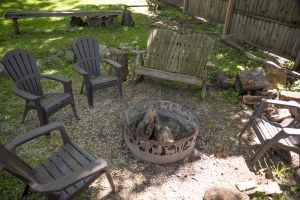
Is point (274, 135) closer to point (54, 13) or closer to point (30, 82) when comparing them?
point (30, 82)

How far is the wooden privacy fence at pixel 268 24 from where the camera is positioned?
6543mm

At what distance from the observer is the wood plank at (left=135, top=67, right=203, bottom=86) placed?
5070 mm

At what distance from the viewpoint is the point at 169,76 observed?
5.14 meters

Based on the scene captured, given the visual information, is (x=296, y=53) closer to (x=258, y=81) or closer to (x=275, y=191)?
(x=258, y=81)

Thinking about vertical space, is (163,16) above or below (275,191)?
above

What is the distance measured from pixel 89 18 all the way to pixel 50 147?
5.94m

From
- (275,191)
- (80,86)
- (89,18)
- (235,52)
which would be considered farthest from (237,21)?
(275,191)

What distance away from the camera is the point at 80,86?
18.1 feet

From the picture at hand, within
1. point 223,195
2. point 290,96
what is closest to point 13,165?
point 223,195

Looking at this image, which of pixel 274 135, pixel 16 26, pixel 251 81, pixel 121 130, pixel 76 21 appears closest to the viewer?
pixel 274 135

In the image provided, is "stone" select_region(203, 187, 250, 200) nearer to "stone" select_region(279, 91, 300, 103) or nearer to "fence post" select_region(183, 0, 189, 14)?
"stone" select_region(279, 91, 300, 103)

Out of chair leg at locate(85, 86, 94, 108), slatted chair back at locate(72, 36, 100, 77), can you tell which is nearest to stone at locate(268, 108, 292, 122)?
chair leg at locate(85, 86, 94, 108)

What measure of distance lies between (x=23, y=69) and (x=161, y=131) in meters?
2.39

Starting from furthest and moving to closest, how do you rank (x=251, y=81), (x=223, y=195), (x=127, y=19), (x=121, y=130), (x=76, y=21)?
(x=127, y=19) < (x=76, y=21) < (x=251, y=81) < (x=121, y=130) < (x=223, y=195)
